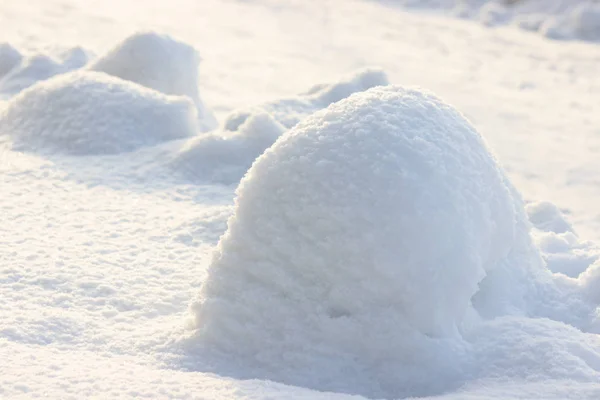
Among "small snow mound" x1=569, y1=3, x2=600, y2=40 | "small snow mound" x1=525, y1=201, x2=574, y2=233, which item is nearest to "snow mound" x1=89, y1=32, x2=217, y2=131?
"small snow mound" x1=525, y1=201, x2=574, y2=233

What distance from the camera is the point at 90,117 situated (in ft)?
10.8

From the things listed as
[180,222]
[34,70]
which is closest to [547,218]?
[180,222]

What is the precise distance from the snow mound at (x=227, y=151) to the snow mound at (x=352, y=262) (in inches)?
50.0

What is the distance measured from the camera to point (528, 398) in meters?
1.55

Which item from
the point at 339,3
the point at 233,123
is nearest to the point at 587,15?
the point at 339,3

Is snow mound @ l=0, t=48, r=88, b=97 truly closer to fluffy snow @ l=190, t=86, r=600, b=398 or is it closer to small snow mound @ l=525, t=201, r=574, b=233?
small snow mound @ l=525, t=201, r=574, b=233

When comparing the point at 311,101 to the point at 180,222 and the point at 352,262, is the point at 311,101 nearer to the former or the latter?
the point at 180,222

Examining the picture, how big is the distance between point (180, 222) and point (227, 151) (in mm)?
660

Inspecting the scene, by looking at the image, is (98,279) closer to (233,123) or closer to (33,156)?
(33,156)

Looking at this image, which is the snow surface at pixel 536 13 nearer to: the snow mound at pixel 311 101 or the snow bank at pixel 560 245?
the snow mound at pixel 311 101

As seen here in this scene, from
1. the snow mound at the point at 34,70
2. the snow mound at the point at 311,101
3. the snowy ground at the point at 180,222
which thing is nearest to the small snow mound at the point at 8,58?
the snow mound at the point at 34,70

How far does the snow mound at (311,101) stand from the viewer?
3.43 meters

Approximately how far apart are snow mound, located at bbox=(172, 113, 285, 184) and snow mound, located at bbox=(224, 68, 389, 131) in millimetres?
178

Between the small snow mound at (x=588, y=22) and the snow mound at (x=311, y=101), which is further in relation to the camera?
the small snow mound at (x=588, y=22)
